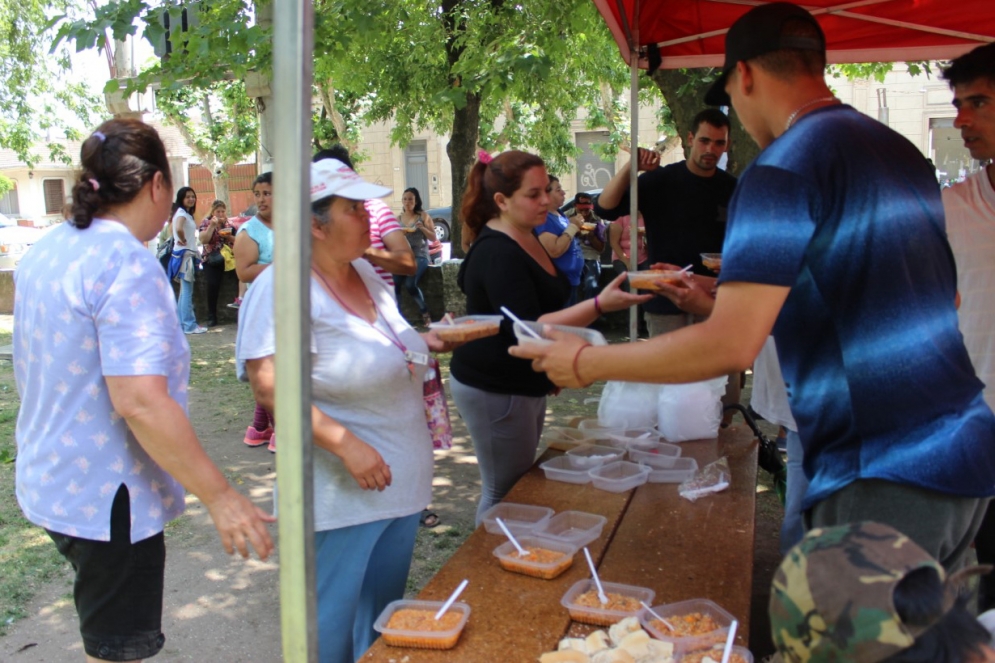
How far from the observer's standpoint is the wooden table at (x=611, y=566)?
196cm

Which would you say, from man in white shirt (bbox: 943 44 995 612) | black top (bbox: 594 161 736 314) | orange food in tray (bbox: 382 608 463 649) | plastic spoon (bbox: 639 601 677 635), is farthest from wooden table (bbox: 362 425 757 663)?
black top (bbox: 594 161 736 314)

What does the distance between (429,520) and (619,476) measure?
1800 mm

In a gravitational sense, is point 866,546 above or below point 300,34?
below

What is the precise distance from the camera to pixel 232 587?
4016 millimetres

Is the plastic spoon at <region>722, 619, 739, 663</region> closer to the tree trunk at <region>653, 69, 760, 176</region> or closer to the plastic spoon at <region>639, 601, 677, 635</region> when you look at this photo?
the plastic spoon at <region>639, 601, 677, 635</region>

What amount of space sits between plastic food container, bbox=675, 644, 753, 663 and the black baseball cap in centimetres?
127

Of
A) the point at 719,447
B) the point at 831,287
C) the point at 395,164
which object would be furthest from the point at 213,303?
the point at 395,164

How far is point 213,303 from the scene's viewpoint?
11641mm

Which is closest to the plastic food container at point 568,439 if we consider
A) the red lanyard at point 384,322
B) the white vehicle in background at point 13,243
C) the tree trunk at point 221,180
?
the red lanyard at point 384,322

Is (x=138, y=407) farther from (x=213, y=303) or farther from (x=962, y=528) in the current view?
(x=213, y=303)

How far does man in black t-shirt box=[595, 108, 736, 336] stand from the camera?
4.49 metres

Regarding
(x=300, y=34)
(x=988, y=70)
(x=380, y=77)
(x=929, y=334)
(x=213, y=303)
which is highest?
(x=380, y=77)

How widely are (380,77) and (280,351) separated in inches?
497

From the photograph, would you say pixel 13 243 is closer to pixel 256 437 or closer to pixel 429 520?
pixel 256 437
